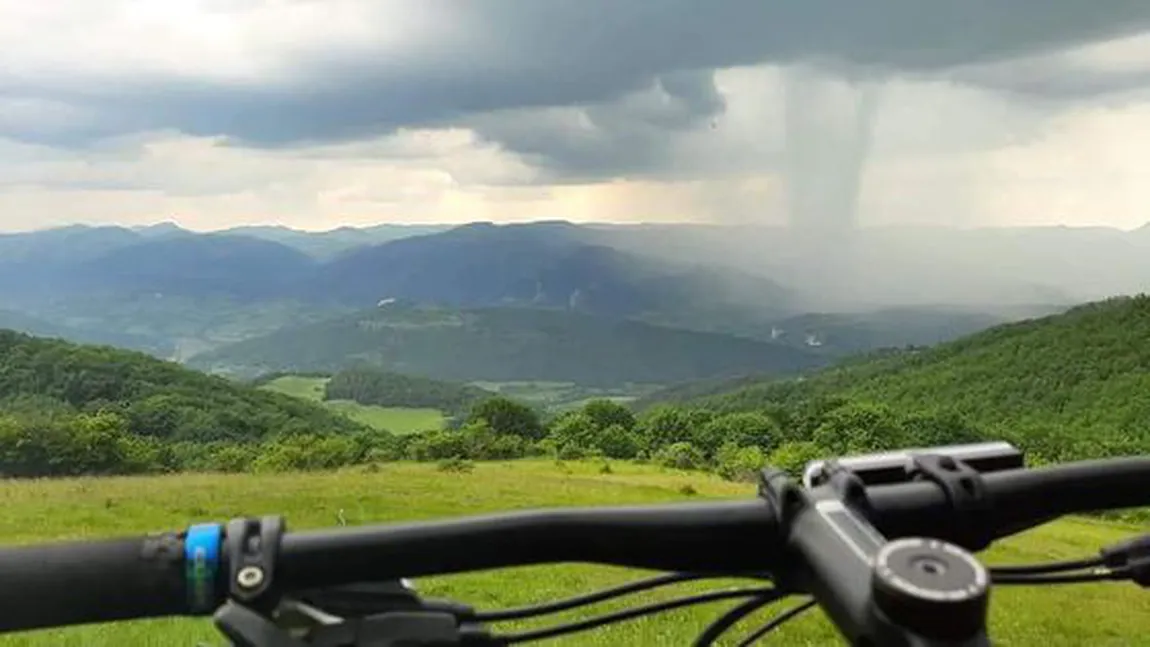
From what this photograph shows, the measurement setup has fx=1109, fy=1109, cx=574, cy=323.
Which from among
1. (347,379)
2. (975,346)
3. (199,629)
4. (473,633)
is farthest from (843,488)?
(347,379)

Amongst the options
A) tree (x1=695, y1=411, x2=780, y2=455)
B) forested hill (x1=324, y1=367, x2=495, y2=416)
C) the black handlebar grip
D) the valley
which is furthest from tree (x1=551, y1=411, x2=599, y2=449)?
forested hill (x1=324, y1=367, x2=495, y2=416)

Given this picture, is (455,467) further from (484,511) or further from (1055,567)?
(1055,567)

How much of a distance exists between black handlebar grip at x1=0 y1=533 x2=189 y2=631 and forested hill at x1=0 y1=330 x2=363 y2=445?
282ft

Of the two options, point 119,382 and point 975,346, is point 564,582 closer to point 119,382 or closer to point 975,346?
point 119,382

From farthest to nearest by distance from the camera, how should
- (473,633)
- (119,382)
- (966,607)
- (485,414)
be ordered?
1. (119,382)
2. (485,414)
3. (473,633)
4. (966,607)

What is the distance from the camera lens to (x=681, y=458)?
2222 inches

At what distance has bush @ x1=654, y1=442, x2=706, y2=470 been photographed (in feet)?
182

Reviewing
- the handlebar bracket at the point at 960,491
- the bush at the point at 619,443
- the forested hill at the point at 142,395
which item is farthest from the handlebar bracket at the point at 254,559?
the forested hill at the point at 142,395

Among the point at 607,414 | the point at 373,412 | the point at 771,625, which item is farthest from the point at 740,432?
the point at 373,412

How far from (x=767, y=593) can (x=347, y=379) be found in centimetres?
17698

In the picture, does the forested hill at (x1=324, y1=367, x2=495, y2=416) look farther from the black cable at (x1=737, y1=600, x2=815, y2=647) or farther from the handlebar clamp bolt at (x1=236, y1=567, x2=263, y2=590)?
the handlebar clamp bolt at (x1=236, y1=567, x2=263, y2=590)

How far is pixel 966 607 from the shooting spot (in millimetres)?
923

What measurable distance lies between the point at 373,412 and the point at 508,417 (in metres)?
74.5

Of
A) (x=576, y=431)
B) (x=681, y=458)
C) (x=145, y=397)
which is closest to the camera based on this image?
(x=681, y=458)
